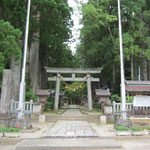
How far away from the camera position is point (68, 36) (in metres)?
19.7

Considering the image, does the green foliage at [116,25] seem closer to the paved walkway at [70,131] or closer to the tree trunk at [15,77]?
the tree trunk at [15,77]

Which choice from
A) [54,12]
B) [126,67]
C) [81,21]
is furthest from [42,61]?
[126,67]

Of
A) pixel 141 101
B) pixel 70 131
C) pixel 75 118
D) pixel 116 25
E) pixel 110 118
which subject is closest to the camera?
pixel 70 131

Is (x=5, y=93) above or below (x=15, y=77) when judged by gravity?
below

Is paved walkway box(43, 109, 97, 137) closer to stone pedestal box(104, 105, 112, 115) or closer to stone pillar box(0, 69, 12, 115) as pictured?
stone pedestal box(104, 105, 112, 115)

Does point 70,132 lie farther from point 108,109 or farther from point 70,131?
point 108,109

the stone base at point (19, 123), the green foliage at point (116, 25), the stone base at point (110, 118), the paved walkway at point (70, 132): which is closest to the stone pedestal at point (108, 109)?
the stone base at point (110, 118)

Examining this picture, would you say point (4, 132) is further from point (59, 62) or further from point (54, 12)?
point (59, 62)

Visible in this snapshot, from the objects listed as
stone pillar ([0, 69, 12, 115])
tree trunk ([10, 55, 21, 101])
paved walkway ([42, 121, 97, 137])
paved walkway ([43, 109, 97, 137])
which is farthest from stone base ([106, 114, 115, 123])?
tree trunk ([10, 55, 21, 101])

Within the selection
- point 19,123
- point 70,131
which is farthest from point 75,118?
point 19,123

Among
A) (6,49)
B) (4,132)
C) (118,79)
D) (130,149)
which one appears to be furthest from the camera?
(118,79)

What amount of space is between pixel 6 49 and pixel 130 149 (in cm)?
786

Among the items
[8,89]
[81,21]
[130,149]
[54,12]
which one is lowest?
[130,149]

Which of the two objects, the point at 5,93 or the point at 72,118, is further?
the point at 72,118
